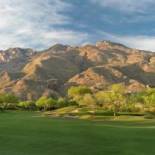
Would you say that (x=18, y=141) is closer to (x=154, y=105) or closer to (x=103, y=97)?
(x=154, y=105)

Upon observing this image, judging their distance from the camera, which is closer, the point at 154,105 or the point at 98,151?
the point at 98,151

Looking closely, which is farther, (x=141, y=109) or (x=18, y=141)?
(x=141, y=109)

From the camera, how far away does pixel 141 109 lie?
17125 cm

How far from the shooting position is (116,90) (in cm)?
18038

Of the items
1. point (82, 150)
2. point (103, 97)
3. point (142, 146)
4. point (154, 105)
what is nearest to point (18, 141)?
point (82, 150)

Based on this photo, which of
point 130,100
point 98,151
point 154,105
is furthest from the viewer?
point 130,100

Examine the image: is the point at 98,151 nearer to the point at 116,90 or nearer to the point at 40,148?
the point at 40,148

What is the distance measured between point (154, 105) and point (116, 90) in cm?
1975

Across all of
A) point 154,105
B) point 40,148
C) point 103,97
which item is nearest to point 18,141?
point 40,148

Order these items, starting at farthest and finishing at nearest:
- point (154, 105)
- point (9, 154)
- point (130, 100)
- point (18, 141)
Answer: point (130, 100)
point (154, 105)
point (18, 141)
point (9, 154)

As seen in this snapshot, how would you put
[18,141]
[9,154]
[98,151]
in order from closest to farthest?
[9,154] → [98,151] → [18,141]

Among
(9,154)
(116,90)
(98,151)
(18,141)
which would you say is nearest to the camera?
(9,154)

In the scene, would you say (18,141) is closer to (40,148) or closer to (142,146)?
(40,148)

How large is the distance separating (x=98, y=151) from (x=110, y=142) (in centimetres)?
896
